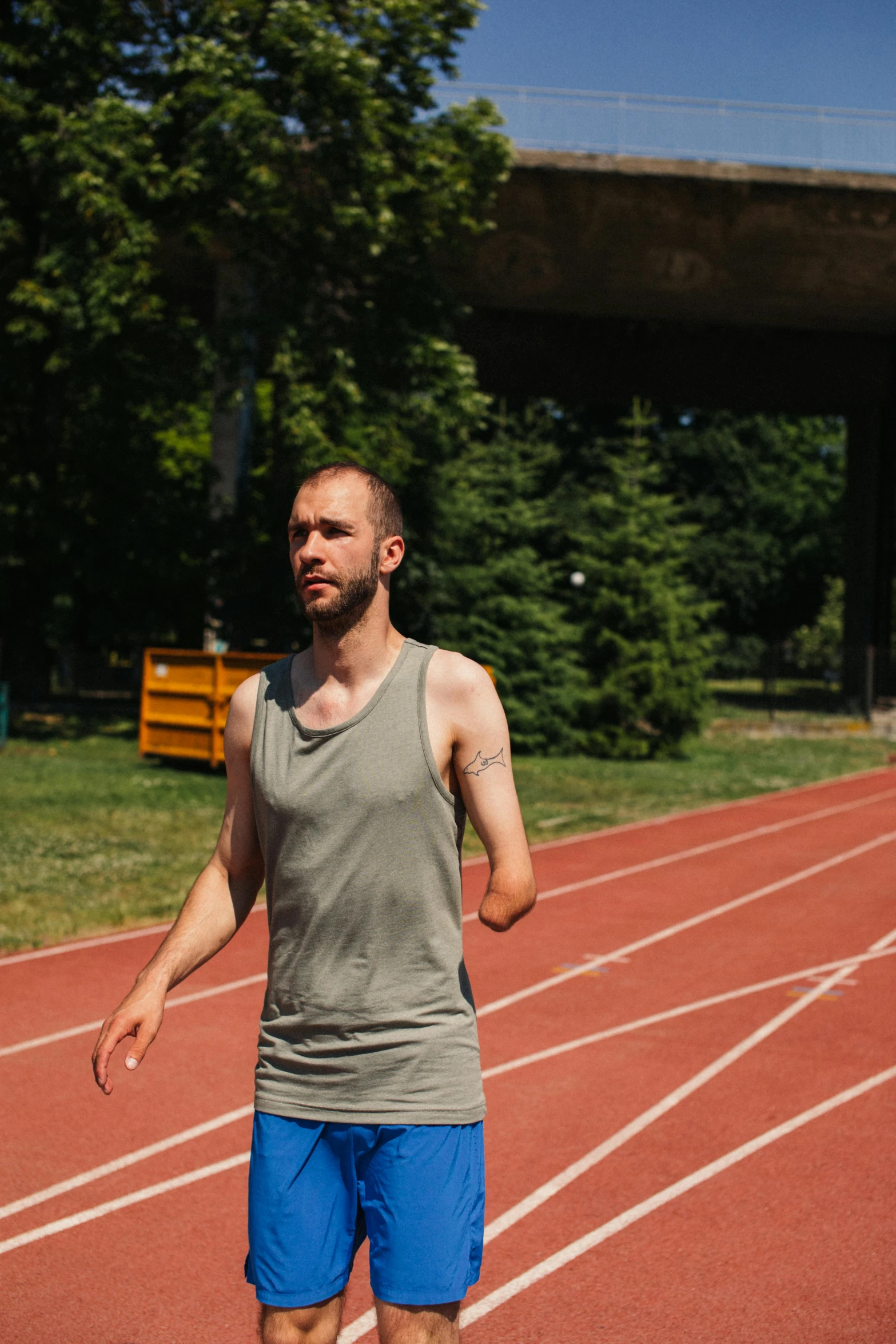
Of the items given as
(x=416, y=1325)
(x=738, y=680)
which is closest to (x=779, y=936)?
(x=416, y=1325)

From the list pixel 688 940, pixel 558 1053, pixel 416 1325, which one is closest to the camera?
pixel 416 1325

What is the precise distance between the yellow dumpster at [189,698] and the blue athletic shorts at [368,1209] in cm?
1453

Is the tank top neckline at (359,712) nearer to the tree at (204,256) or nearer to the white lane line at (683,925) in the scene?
the white lane line at (683,925)

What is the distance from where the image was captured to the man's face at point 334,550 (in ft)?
8.14

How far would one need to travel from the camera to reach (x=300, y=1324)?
241cm

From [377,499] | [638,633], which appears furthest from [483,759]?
[638,633]

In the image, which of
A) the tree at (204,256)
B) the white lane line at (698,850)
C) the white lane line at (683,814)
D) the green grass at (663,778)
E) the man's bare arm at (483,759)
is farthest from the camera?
the tree at (204,256)

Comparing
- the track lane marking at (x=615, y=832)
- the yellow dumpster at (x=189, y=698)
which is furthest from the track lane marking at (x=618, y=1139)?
the yellow dumpster at (x=189, y=698)

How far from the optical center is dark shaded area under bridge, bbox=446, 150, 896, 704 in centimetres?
2527

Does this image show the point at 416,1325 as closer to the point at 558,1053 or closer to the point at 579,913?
the point at 558,1053

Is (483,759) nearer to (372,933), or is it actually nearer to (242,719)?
(372,933)

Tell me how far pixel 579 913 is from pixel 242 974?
3148 millimetres

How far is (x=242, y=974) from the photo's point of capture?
7.81m

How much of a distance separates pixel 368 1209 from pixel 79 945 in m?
6.58
